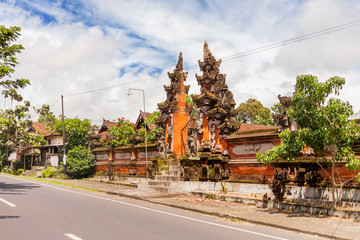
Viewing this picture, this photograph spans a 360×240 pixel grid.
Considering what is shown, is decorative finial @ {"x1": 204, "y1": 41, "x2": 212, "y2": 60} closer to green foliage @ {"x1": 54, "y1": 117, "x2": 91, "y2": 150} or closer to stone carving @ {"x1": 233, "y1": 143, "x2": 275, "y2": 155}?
stone carving @ {"x1": 233, "y1": 143, "x2": 275, "y2": 155}

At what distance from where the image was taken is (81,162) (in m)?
31.2

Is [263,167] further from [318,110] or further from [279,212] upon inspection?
[318,110]

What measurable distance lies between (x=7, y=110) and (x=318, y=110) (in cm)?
5395

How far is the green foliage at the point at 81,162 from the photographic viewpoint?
31188 mm

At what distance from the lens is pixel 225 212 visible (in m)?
11.7

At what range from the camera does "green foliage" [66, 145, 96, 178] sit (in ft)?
102

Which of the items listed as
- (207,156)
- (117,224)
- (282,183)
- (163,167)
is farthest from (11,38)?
(282,183)

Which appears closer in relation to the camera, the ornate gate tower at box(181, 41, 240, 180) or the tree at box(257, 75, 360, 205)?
the tree at box(257, 75, 360, 205)

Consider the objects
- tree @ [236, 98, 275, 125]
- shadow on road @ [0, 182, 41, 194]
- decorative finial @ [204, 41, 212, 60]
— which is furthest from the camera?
tree @ [236, 98, 275, 125]

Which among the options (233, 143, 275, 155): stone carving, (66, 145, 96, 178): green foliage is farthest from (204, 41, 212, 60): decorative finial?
(66, 145, 96, 178): green foliage

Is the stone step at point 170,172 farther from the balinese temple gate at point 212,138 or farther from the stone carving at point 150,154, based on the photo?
the stone carving at point 150,154

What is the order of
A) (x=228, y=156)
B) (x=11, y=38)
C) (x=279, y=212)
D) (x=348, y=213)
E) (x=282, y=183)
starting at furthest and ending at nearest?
(x=11, y=38) < (x=228, y=156) < (x=282, y=183) < (x=279, y=212) < (x=348, y=213)

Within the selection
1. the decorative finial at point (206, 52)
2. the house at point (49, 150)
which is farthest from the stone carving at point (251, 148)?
the house at point (49, 150)

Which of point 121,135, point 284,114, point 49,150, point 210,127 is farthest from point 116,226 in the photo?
point 49,150
